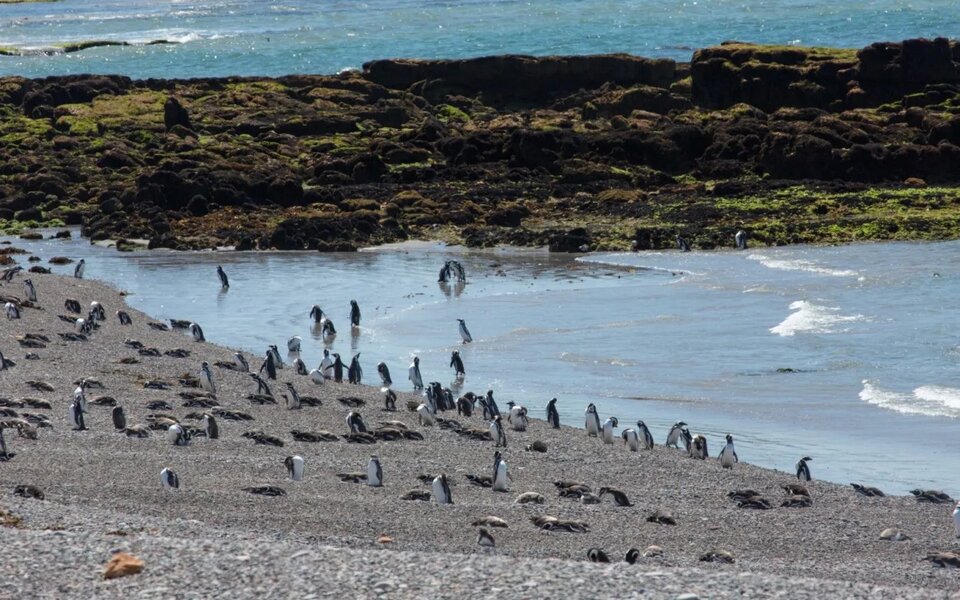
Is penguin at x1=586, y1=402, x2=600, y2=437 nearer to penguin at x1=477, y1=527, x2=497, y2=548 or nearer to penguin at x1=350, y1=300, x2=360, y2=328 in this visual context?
penguin at x1=477, y1=527, x2=497, y2=548

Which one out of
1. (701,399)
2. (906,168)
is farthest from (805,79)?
(701,399)

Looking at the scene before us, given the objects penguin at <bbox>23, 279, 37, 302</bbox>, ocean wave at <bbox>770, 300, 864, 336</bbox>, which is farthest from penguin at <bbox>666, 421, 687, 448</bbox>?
penguin at <bbox>23, 279, 37, 302</bbox>

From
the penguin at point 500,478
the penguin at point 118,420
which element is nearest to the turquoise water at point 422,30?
the penguin at point 118,420

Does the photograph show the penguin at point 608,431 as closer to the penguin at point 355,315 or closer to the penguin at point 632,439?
the penguin at point 632,439

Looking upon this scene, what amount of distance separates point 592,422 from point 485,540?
5.93 metres

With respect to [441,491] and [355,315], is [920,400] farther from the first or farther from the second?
[355,315]

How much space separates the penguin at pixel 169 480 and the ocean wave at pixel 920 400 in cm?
951

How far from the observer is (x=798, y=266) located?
1138 inches

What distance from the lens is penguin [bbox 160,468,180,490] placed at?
42.2 feet

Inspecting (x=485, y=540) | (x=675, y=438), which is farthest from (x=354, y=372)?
(x=485, y=540)

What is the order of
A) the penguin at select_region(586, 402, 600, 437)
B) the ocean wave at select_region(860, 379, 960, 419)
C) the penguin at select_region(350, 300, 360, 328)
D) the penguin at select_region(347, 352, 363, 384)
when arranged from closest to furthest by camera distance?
the penguin at select_region(586, 402, 600, 437) → the ocean wave at select_region(860, 379, 960, 419) → the penguin at select_region(347, 352, 363, 384) → the penguin at select_region(350, 300, 360, 328)

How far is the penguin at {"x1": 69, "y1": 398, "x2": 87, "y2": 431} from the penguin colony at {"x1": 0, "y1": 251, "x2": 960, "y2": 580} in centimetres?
1

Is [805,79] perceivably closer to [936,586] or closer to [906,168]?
[906,168]

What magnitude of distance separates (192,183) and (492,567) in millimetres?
27909
